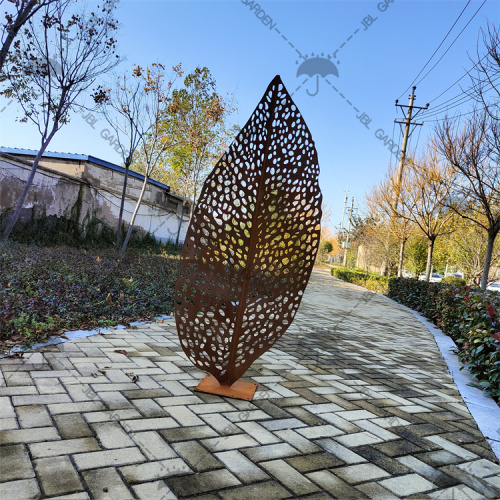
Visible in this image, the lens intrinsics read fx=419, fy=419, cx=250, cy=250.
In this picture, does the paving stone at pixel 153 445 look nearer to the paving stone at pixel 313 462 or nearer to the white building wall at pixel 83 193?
the paving stone at pixel 313 462

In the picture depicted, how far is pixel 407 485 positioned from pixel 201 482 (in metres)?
1.08

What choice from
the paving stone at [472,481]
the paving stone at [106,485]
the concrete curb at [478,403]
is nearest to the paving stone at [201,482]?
the paving stone at [106,485]

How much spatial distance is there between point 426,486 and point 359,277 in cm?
2029

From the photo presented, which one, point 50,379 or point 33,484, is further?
point 50,379

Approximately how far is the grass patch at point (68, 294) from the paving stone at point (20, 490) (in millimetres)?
2108

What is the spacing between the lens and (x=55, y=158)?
14500 mm

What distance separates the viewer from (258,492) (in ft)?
6.48

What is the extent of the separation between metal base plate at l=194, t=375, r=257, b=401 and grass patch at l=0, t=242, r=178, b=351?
1701mm

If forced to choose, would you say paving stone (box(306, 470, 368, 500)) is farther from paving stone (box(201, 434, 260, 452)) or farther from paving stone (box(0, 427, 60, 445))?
paving stone (box(0, 427, 60, 445))

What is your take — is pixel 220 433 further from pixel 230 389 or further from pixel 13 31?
pixel 13 31

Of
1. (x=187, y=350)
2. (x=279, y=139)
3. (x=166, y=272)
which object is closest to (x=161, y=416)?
(x=187, y=350)

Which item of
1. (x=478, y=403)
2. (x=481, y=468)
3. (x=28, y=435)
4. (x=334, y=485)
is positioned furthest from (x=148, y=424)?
(x=478, y=403)

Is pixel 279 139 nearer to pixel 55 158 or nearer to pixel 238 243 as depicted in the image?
pixel 238 243

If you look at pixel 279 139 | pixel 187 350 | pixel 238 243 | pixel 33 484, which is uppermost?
pixel 279 139
